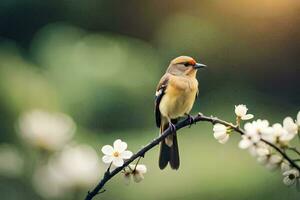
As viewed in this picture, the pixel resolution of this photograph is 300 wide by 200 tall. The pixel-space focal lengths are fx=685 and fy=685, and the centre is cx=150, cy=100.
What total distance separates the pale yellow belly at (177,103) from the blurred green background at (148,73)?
906 mm

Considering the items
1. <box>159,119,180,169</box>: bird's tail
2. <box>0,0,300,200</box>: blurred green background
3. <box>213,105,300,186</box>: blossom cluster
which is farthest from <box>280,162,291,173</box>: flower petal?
<box>0,0,300,200</box>: blurred green background

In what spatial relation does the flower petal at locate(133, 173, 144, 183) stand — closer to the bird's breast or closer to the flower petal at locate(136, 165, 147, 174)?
the flower petal at locate(136, 165, 147, 174)

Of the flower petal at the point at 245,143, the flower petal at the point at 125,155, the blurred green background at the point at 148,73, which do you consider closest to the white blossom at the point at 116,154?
the flower petal at the point at 125,155

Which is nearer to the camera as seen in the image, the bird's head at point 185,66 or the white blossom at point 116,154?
the white blossom at point 116,154

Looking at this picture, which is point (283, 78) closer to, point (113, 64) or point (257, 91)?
point (257, 91)

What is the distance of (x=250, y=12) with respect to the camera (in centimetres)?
237

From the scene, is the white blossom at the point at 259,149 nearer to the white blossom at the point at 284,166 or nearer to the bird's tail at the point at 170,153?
the white blossom at the point at 284,166

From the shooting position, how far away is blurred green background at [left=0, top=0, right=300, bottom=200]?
6.57 ft

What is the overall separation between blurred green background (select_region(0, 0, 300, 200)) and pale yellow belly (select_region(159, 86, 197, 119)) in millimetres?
906

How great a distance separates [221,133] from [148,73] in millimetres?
1894

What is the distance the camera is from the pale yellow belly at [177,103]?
883mm

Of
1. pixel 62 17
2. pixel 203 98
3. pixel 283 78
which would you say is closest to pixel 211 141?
pixel 203 98

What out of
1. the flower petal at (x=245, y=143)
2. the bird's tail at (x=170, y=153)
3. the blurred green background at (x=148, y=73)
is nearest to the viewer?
the flower petal at (x=245, y=143)

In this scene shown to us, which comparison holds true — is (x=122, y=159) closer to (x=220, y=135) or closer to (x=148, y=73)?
(x=220, y=135)
